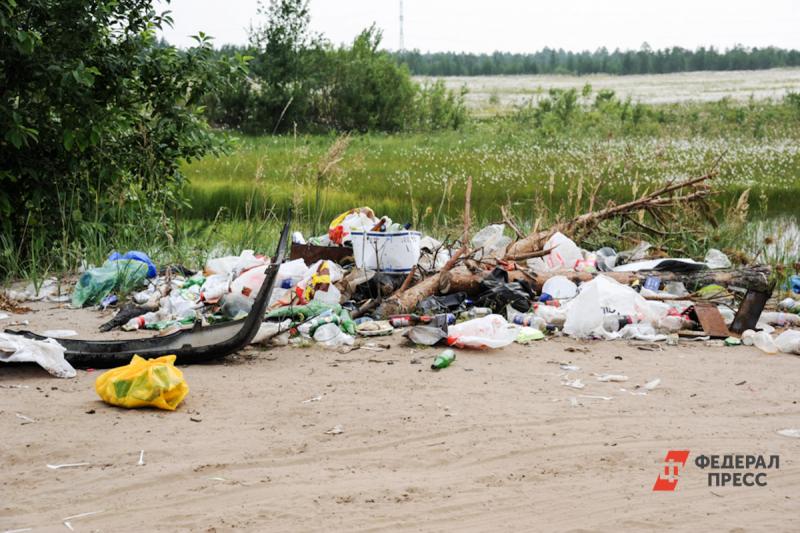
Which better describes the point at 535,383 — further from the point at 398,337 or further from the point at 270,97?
the point at 270,97

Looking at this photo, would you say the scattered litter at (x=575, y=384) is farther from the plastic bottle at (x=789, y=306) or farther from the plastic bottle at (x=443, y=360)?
the plastic bottle at (x=789, y=306)

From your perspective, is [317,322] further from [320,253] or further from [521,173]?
[521,173]

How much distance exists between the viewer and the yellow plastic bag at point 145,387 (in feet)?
13.9

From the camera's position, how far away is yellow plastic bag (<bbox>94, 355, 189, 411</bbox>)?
4.25 meters

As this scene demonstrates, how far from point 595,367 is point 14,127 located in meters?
4.72

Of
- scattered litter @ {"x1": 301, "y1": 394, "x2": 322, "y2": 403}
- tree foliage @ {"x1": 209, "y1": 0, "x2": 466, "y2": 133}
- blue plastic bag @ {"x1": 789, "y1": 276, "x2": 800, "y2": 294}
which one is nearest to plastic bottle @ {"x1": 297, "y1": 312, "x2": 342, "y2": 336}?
scattered litter @ {"x1": 301, "y1": 394, "x2": 322, "y2": 403}

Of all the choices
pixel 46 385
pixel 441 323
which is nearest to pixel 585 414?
pixel 441 323

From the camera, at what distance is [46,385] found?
4668mm

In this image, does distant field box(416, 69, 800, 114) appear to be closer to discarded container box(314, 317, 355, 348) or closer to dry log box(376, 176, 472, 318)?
dry log box(376, 176, 472, 318)

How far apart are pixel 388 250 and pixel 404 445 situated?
9.29 ft

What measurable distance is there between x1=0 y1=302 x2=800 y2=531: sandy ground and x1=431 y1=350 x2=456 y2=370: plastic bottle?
0.15 feet

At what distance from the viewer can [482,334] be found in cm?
554

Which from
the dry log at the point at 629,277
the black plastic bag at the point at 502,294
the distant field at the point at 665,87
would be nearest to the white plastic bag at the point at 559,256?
the dry log at the point at 629,277

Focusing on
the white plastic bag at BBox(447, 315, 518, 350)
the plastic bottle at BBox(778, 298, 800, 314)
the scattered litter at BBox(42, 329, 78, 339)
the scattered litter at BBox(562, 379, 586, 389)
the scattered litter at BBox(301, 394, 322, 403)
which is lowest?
the plastic bottle at BBox(778, 298, 800, 314)
